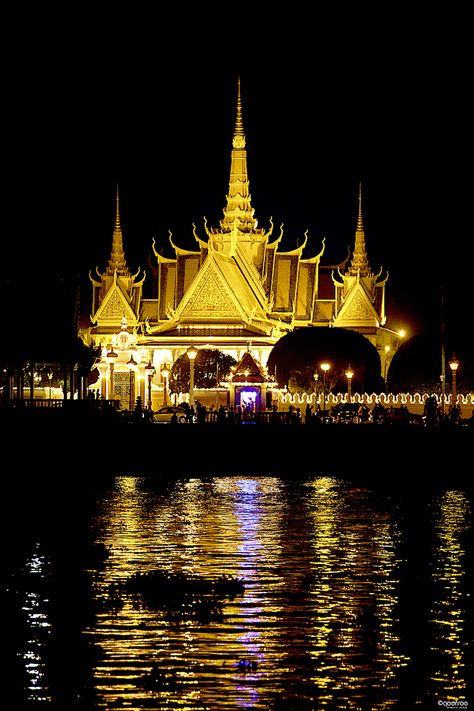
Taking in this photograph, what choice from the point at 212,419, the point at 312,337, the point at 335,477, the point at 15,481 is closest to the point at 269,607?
the point at 15,481

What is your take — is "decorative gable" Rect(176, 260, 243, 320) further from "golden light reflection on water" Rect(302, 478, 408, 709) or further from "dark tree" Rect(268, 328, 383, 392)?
"golden light reflection on water" Rect(302, 478, 408, 709)

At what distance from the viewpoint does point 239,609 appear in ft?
47.1

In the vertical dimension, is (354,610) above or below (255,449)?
below

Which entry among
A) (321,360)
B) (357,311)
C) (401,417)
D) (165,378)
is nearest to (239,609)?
(401,417)

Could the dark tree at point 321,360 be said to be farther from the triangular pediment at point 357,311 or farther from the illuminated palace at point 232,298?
the triangular pediment at point 357,311

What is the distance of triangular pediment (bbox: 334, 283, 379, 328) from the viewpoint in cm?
7231

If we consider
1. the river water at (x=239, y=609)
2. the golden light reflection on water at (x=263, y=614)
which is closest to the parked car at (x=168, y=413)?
the golden light reflection on water at (x=263, y=614)

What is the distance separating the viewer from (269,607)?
14570 millimetres

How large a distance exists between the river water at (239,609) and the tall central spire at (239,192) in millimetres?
49840

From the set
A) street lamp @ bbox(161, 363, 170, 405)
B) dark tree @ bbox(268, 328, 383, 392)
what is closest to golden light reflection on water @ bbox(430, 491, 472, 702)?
street lamp @ bbox(161, 363, 170, 405)

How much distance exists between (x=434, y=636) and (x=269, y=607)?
6.26 ft

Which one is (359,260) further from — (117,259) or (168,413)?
(168,413)

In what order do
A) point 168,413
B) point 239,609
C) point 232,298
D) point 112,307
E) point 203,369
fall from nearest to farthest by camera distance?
point 239,609 → point 168,413 → point 203,369 → point 232,298 → point 112,307

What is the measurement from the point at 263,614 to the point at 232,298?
166ft
